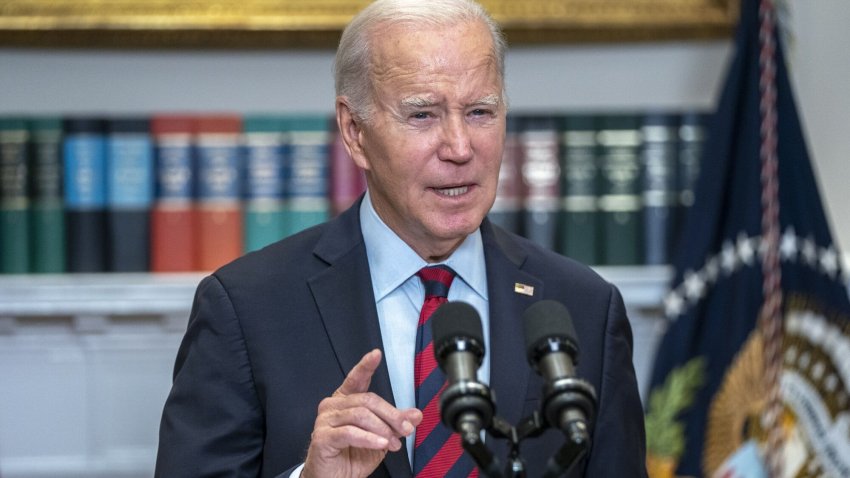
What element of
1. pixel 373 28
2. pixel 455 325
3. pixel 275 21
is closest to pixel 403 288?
pixel 373 28

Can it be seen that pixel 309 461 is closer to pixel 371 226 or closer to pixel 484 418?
pixel 484 418

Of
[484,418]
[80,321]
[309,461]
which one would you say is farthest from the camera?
[80,321]

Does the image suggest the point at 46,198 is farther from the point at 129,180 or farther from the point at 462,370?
the point at 462,370

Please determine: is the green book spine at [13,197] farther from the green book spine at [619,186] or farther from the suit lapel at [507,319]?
the suit lapel at [507,319]

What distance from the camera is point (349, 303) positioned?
7.01ft

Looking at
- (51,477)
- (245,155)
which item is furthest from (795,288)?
(51,477)

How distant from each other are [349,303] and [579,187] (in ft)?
6.38

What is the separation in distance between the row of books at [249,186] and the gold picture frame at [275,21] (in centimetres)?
27

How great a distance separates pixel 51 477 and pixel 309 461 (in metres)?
2.58

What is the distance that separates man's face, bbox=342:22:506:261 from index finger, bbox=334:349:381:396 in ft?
1.27

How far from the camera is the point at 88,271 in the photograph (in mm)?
3939

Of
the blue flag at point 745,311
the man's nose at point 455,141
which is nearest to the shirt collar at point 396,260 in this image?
the man's nose at point 455,141

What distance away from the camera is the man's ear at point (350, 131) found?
2.20 m

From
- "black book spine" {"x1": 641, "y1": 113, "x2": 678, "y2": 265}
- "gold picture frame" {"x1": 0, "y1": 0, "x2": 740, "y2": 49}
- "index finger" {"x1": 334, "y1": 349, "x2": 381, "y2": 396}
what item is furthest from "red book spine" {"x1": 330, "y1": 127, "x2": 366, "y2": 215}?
"index finger" {"x1": 334, "y1": 349, "x2": 381, "y2": 396}
